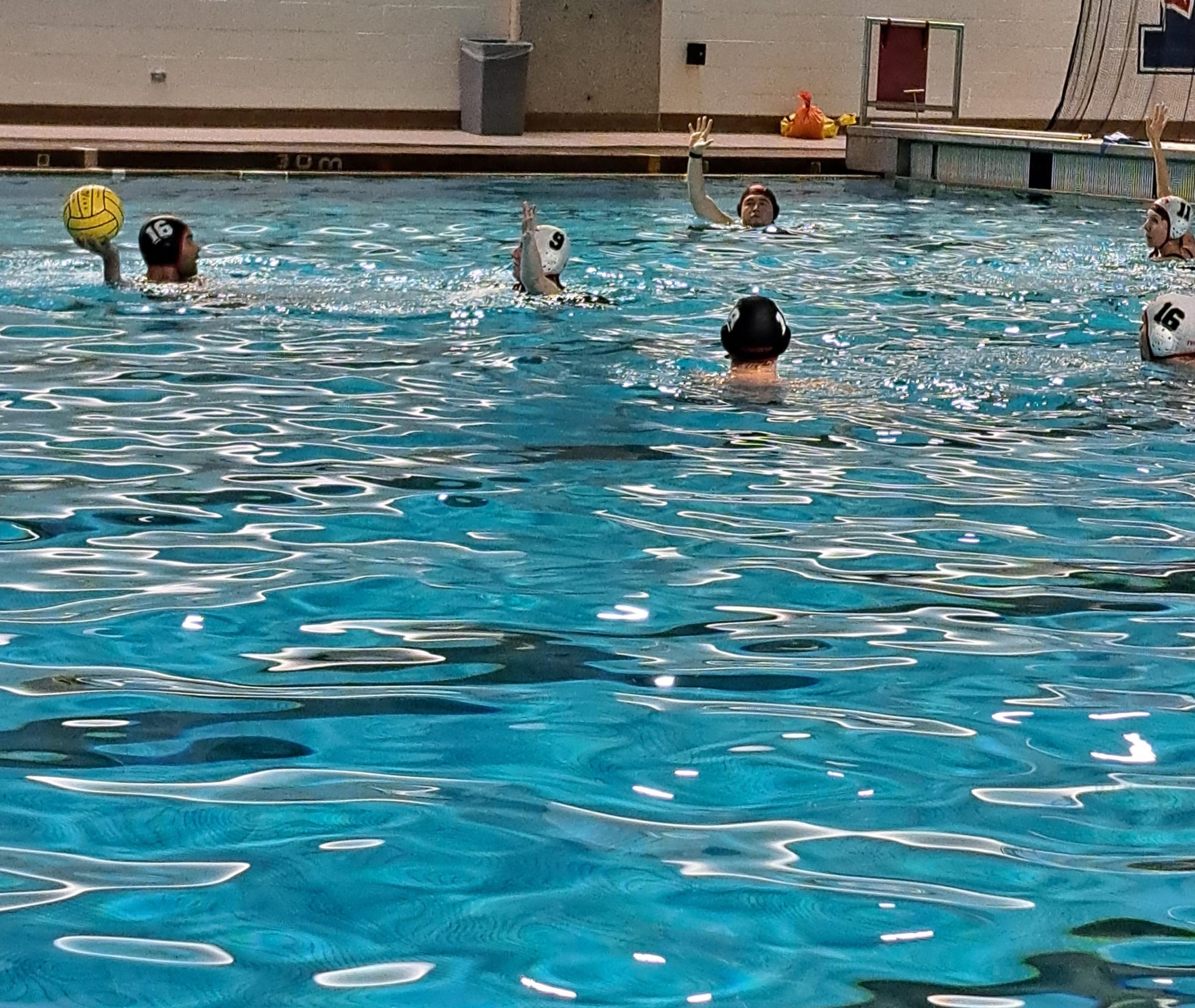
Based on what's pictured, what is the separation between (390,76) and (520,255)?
469 inches

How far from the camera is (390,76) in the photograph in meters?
20.8

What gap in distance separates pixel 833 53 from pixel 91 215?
591 inches

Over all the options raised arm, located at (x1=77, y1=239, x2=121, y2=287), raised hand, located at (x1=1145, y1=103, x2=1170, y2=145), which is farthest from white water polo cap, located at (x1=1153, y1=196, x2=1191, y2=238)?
raised arm, located at (x1=77, y1=239, x2=121, y2=287)

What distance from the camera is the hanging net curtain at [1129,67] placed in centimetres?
1959

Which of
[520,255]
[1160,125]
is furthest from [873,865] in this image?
[1160,125]

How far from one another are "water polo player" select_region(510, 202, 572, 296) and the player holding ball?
5.68 ft

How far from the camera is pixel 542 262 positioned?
982 centimetres

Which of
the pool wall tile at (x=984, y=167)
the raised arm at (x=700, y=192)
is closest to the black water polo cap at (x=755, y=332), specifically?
the raised arm at (x=700, y=192)

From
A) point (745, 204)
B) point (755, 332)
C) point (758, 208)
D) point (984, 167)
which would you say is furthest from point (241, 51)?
point (755, 332)

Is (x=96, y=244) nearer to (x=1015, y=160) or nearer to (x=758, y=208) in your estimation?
(x=758, y=208)

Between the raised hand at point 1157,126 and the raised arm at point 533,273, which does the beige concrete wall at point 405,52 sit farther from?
the raised arm at point 533,273

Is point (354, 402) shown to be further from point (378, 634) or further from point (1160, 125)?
point (1160, 125)

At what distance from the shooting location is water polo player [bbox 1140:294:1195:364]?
26.1 feet

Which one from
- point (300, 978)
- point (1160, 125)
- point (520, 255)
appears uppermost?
point (1160, 125)
